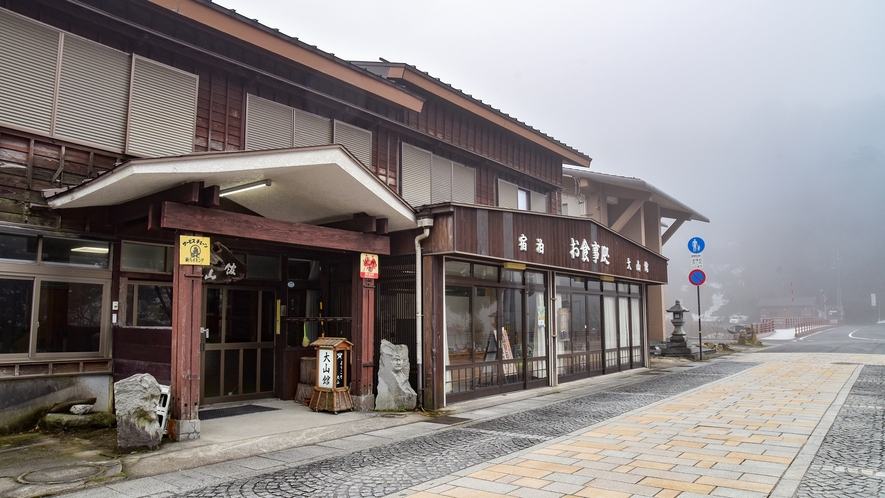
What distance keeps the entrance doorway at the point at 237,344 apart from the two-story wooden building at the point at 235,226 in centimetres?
4

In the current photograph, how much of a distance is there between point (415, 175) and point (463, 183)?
1903mm

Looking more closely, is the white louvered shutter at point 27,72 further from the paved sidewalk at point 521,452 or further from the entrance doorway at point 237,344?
the paved sidewalk at point 521,452

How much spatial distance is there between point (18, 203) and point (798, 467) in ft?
32.0

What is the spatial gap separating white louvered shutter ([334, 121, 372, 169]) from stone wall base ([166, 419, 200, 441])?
19.4ft

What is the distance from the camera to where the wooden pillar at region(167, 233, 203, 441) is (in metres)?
7.40

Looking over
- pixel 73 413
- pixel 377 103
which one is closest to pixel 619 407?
pixel 377 103

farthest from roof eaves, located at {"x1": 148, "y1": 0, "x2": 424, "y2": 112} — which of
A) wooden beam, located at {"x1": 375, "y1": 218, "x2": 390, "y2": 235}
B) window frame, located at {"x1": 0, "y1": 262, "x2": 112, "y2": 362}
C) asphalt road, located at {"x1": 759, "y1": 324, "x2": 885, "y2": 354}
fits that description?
asphalt road, located at {"x1": 759, "y1": 324, "x2": 885, "y2": 354}

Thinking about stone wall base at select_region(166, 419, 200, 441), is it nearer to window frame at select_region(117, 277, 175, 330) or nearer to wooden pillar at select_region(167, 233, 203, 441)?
wooden pillar at select_region(167, 233, 203, 441)

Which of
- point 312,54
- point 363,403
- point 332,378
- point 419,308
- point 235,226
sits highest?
point 312,54

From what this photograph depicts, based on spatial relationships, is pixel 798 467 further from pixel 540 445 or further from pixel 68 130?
pixel 68 130

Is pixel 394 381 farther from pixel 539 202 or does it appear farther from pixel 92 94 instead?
pixel 539 202

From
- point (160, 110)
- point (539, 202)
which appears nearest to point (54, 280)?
point (160, 110)

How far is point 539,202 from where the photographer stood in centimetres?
1800

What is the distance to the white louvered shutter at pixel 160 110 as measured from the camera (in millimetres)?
8727
